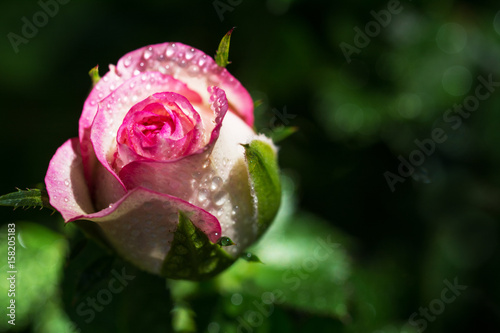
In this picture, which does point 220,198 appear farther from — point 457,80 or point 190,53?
point 457,80

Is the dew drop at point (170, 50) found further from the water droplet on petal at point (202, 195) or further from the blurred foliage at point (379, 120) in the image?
the blurred foliage at point (379, 120)

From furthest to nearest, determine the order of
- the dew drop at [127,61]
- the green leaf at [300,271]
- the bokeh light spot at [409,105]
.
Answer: the bokeh light spot at [409,105] < the green leaf at [300,271] < the dew drop at [127,61]

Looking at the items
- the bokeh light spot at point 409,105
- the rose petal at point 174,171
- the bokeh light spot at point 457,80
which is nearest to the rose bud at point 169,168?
the rose petal at point 174,171

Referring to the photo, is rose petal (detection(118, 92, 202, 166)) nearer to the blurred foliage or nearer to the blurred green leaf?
the blurred green leaf

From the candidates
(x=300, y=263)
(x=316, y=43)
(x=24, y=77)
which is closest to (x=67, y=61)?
(x=24, y=77)

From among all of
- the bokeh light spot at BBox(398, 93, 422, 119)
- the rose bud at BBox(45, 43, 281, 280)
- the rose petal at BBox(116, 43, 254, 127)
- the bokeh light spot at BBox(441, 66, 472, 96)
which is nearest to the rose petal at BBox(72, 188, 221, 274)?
the rose bud at BBox(45, 43, 281, 280)

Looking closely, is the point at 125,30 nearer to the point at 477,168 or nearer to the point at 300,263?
the point at 300,263

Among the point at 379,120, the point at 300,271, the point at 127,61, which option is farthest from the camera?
the point at 379,120

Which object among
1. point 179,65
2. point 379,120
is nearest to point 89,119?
point 179,65
